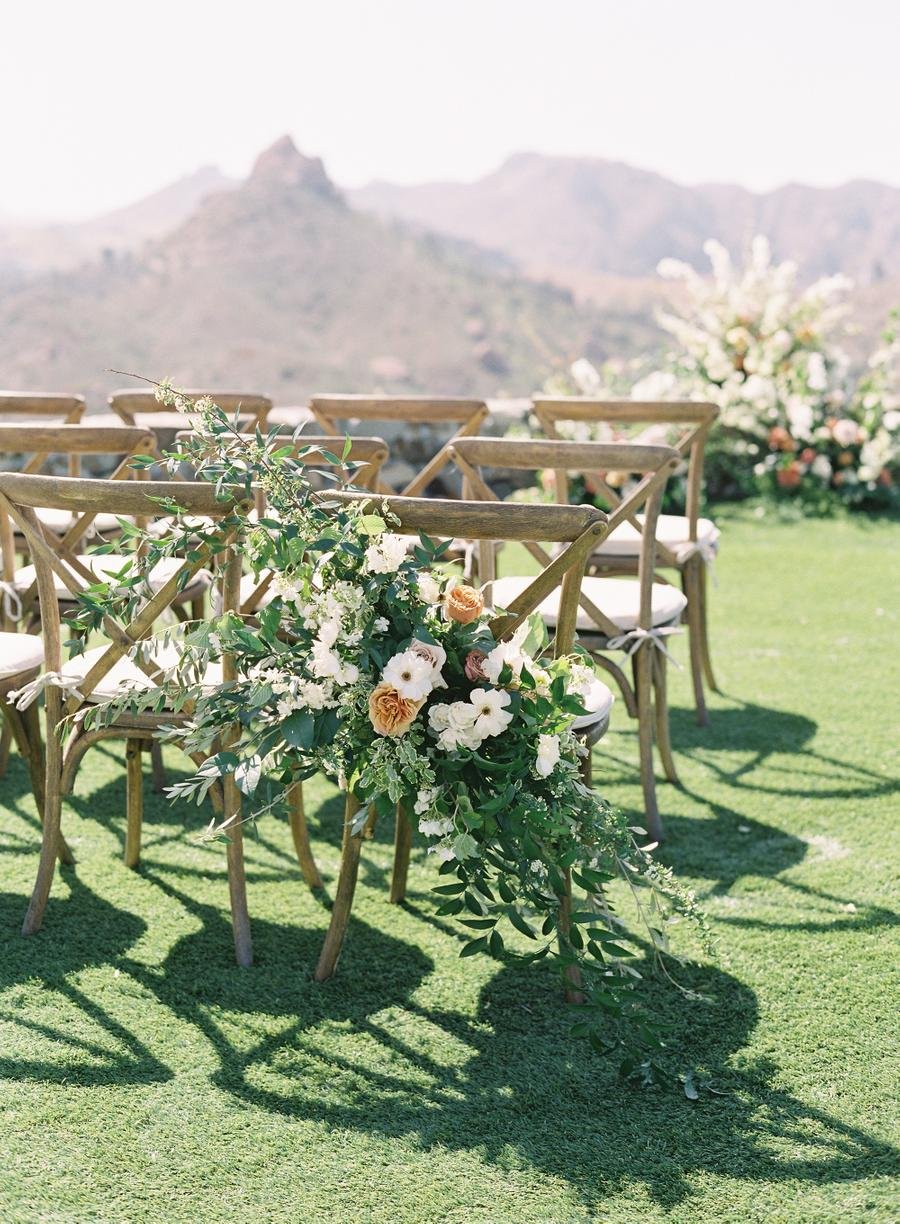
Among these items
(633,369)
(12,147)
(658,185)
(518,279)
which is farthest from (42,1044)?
(658,185)

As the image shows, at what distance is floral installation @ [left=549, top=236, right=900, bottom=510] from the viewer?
6844mm

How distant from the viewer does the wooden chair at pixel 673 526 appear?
333 centimetres

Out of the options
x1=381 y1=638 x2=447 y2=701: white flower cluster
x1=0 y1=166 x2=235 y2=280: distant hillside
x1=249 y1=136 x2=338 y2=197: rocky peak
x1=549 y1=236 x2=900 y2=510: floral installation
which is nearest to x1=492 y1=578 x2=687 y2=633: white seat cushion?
x1=381 y1=638 x2=447 y2=701: white flower cluster

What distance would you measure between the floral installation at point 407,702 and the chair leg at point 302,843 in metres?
0.54

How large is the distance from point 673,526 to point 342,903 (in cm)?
191

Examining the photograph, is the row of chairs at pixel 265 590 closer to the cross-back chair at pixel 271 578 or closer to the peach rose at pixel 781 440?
the cross-back chair at pixel 271 578

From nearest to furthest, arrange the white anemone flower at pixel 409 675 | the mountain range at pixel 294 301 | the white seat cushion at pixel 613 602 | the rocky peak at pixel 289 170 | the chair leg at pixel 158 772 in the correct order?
the white anemone flower at pixel 409 675 → the white seat cushion at pixel 613 602 → the chair leg at pixel 158 772 → the mountain range at pixel 294 301 → the rocky peak at pixel 289 170

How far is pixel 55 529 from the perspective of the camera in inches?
154

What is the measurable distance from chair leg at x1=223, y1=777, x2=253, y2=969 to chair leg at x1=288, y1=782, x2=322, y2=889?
0.17 meters

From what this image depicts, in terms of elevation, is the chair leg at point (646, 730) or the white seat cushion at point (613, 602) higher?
the white seat cushion at point (613, 602)

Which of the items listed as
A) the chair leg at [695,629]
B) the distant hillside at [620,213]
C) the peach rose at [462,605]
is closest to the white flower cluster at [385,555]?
the peach rose at [462,605]

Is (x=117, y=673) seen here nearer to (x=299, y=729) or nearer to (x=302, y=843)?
(x=302, y=843)

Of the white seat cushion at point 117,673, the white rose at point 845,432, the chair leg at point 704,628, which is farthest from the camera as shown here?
the white rose at point 845,432

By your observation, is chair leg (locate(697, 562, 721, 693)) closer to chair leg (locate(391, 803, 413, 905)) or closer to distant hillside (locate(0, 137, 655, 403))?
chair leg (locate(391, 803, 413, 905))
